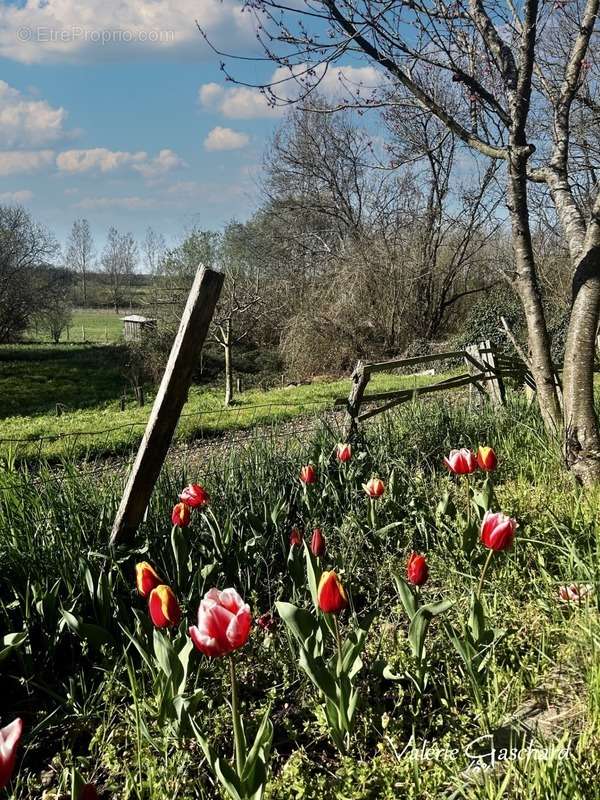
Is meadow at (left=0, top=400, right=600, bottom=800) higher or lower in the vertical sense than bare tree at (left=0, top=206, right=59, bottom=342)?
lower

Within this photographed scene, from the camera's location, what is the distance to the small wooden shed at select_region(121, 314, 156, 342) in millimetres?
20906

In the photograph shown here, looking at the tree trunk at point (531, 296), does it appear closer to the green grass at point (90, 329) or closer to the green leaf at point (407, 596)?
the green leaf at point (407, 596)

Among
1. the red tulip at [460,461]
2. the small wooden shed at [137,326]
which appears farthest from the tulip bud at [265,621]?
the small wooden shed at [137,326]

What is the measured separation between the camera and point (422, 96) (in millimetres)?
4340

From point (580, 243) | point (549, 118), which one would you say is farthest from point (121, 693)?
point (549, 118)

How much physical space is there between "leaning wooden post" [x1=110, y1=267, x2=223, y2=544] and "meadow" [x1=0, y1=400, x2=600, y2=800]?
0.40ft

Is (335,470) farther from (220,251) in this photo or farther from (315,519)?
(220,251)

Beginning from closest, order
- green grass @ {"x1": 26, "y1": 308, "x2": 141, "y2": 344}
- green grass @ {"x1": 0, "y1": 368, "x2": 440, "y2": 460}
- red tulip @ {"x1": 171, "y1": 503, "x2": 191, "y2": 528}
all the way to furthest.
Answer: red tulip @ {"x1": 171, "y1": 503, "x2": 191, "y2": 528}
green grass @ {"x1": 0, "y1": 368, "x2": 440, "y2": 460}
green grass @ {"x1": 26, "y1": 308, "x2": 141, "y2": 344}

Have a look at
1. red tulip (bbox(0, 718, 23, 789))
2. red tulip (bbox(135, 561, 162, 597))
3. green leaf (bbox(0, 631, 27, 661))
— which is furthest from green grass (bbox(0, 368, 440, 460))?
red tulip (bbox(0, 718, 23, 789))

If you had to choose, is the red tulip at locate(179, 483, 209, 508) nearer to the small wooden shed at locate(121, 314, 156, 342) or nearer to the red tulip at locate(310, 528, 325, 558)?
the red tulip at locate(310, 528, 325, 558)

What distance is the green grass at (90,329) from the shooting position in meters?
34.9

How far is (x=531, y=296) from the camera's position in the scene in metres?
4.29

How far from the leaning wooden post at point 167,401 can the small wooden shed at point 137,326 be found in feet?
60.4

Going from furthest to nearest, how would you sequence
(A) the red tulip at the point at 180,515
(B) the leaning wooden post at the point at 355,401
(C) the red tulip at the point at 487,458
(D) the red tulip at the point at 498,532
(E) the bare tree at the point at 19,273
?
(E) the bare tree at the point at 19,273 → (B) the leaning wooden post at the point at 355,401 → (C) the red tulip at the point at 487,458 → (A) the red tulip at the point at 180,515 → (D) the red tulip at the point at 498,532
